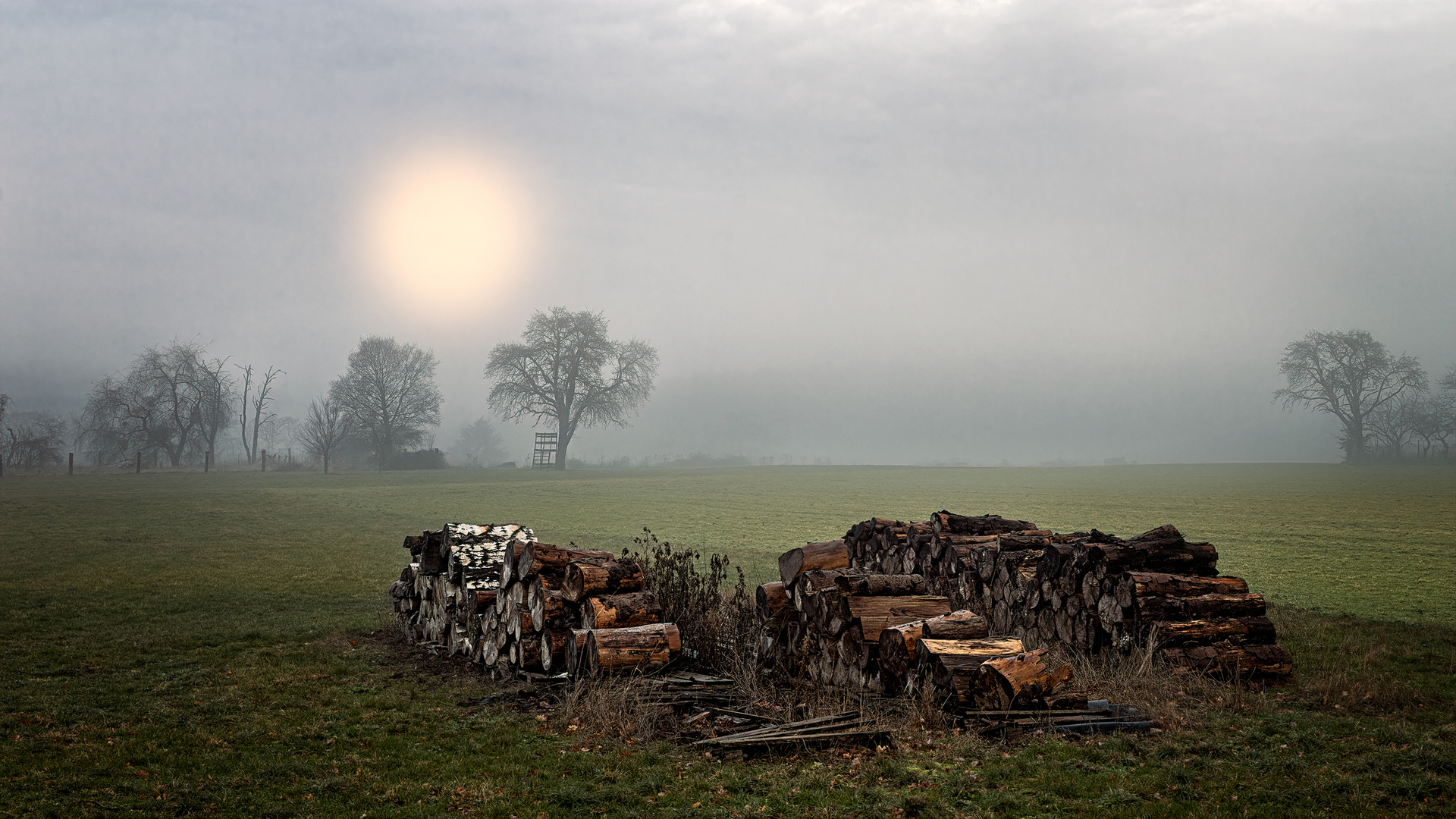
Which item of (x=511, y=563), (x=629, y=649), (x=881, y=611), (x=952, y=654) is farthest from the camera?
(x=511, y=563)

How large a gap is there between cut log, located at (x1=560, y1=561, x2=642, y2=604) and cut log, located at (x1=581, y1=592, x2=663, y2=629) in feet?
0.34

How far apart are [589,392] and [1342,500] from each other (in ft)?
187

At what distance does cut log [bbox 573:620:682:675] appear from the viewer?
8.63 metres

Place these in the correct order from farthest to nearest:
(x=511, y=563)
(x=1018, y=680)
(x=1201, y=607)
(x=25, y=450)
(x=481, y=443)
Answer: (x=481, y=443) < (x=25, y=450) < (x=511, y=563) < (x=1201, y=607) < (x=1018, y=680)

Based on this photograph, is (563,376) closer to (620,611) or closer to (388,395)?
(388,395)

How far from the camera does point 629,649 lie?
8711 millimetres

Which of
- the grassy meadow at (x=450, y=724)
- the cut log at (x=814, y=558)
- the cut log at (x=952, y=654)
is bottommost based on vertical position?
the grassy meadow at (x=450, y=724)

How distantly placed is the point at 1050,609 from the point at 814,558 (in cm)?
355

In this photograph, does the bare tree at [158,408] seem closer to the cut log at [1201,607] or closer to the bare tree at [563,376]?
the bare tree at [563,376]

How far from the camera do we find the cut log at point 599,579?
942 centimetres

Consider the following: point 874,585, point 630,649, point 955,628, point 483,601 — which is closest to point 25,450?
point 483,601

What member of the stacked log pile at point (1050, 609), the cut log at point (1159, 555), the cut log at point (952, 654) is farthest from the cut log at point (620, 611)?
the cut log at point (1159, 555)

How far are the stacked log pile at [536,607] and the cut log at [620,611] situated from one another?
0.03 ft

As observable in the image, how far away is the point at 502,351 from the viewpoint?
7700cm
